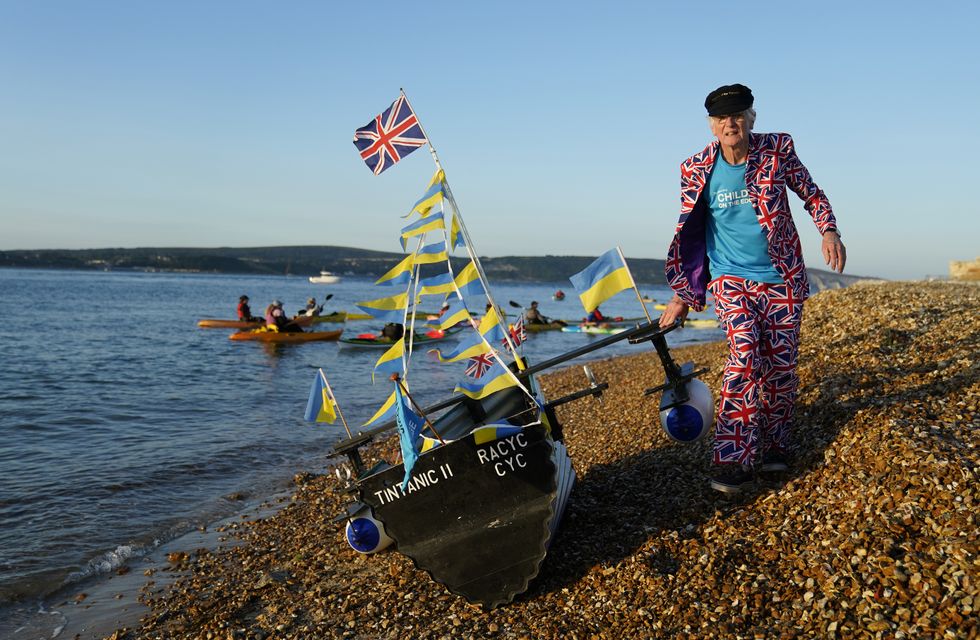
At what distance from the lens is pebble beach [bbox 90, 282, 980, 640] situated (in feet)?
11.8

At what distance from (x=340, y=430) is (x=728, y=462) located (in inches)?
394

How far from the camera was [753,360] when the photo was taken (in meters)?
4.75

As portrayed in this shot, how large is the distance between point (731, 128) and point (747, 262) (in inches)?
37.4

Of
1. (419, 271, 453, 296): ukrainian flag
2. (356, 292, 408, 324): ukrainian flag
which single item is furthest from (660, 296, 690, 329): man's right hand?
(356, 292, 408, 324): ukrainian flag

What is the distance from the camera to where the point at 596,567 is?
15.2 ft

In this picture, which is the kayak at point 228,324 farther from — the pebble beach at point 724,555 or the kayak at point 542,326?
the pebble beach at point 724,555

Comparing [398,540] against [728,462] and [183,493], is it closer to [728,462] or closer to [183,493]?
[728,462]

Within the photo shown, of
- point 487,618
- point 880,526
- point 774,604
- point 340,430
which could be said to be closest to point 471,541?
point 487,618

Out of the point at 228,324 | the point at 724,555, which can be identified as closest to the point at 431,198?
the point at 724,555

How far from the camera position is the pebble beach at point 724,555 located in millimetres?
3600

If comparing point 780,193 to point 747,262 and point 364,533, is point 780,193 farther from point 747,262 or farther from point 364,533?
point 364,533

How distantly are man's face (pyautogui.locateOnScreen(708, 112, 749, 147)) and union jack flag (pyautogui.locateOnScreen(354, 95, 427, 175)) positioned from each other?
7.59 ft

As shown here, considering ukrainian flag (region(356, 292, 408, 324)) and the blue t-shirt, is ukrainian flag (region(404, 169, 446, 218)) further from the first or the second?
the blue t-shirt

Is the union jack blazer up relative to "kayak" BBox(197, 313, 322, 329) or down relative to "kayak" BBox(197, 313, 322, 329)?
up
